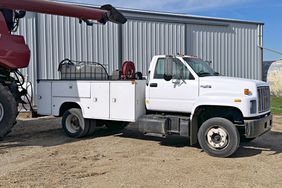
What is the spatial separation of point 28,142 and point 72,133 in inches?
50.1

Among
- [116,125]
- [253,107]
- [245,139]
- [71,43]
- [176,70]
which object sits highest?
[71,43]

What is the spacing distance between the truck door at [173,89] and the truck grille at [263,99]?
53.6 inches

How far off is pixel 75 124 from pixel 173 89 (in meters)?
3.28

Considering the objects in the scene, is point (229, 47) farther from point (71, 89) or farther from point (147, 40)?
point (71, 89)

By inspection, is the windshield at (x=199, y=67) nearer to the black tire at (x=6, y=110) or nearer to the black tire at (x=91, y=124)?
the black tire at (x=91, y=124)

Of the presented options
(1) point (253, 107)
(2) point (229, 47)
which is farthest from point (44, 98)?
(2) point (229, 47)

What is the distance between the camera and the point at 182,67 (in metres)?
9.33

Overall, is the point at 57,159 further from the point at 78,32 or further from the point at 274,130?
the point at 78,32

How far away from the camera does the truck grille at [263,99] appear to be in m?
8.77

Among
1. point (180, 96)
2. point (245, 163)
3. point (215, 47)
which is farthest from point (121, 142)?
point (215, 47)

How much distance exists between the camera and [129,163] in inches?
315

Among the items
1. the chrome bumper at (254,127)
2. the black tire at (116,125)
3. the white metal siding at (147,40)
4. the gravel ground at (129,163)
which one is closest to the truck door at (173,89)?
the gravel ground at (129,163)

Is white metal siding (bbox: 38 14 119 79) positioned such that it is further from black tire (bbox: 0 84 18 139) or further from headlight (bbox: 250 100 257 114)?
headlight (bbox: 250 100 257 114)

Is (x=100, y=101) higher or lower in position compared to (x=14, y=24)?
lower
